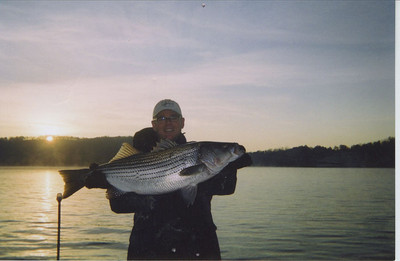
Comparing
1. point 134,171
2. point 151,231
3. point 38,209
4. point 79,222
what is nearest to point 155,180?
point 134,171

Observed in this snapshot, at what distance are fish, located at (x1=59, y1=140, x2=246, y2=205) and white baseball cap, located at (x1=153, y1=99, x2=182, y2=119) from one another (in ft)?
2.05

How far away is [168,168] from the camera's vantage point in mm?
3689

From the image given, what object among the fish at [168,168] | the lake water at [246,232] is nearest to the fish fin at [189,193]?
the fish at [168,168]

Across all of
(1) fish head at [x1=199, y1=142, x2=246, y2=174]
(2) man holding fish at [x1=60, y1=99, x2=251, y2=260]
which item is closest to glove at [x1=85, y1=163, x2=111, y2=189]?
(2) man holding fish at [x1=60, y1=99, x2=251, y2=260]

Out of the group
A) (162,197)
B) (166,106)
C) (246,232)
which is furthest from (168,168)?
(246,232)

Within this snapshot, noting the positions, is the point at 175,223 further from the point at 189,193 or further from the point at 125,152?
the point at 125,152

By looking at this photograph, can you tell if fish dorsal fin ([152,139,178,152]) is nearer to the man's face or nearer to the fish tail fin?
the man's face

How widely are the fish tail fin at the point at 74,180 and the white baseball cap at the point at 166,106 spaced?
113 cm

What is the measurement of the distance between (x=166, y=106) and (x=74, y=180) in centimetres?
143

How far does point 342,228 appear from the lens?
57.3 ft

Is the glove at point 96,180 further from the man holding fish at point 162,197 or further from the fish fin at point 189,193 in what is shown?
the fish fin at point 189,193

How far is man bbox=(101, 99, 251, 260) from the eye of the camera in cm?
389

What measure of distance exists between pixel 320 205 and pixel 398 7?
75.0ft

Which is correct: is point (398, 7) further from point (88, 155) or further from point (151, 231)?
point (88, 155)
